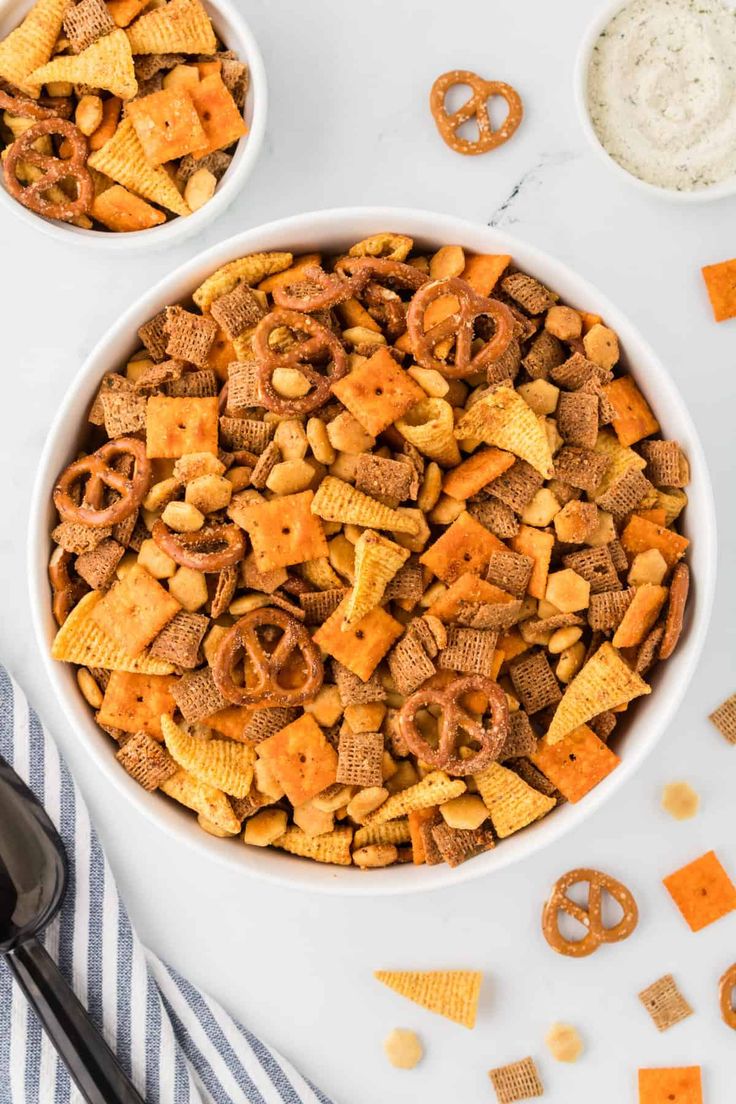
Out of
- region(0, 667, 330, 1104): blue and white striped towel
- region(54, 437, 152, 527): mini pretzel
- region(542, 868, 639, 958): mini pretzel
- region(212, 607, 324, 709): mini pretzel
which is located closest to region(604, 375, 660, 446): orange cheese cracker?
region(212, 607, 324, 709): mini pretzel

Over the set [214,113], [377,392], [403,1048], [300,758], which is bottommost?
[403,1048]

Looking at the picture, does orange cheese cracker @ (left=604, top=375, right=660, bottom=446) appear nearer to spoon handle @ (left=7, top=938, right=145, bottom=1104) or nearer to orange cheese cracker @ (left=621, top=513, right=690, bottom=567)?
orange cheese cracker @ (left=621, top=513, right=690, bottom=567)

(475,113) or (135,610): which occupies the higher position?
(475,113)

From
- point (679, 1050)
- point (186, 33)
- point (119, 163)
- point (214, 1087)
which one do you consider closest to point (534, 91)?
point (186, 33)

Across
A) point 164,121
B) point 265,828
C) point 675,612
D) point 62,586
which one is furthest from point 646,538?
point 164,121

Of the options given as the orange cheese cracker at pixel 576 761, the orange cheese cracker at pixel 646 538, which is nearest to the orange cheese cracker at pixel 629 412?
the orange cheese cracker at pixel 646 538

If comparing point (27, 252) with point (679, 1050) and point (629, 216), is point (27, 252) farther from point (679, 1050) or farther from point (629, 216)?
point (679, 1050)

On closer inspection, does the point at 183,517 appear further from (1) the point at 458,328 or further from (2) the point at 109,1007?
(2) the point at 109,1007
